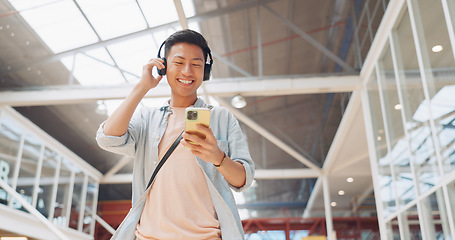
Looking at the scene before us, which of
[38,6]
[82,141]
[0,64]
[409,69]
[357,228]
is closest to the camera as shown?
[409,69]

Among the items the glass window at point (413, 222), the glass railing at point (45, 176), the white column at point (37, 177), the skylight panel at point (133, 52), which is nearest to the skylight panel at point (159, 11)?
the skylight panel at point (133, 52)

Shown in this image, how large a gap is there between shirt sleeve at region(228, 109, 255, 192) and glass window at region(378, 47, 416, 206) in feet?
17.1

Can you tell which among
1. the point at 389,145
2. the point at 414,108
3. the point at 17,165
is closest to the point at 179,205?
the point at 414,108

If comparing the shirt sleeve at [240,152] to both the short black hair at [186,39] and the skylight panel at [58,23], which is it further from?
the skylight panel at [58,23]

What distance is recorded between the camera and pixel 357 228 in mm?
16500

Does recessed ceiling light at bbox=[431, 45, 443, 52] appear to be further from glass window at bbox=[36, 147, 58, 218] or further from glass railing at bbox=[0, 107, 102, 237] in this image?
glass window at bbox=[36, 147, 58, 218]

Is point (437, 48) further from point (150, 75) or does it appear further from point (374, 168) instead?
point (150, 75)

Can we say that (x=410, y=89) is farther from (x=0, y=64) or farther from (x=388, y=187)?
(x=0, y=64)

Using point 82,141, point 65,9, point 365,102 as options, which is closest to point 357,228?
point 365,102

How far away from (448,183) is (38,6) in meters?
7.48

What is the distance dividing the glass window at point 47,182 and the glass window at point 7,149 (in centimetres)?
139

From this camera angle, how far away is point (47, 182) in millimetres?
12453

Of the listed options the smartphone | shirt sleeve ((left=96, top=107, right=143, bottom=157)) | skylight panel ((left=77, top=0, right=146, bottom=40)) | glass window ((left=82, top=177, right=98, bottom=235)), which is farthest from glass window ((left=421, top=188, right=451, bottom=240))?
glass window ((left=82, top=177, right=98, bottom=235))

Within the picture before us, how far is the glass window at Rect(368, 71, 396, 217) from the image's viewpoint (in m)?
7.47
